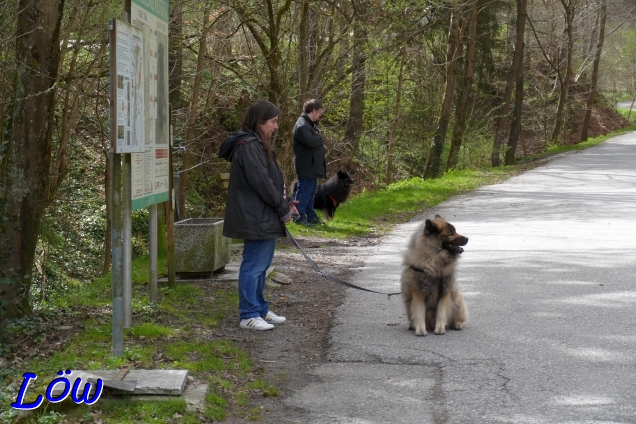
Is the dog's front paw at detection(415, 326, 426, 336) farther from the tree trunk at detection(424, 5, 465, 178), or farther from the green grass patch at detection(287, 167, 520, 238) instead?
the tree trunk at detection(424, 5, 465, 178)

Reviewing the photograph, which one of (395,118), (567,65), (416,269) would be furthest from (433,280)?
(567,65)

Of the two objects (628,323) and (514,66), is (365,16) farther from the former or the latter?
(514,66)

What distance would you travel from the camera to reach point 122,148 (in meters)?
6.08

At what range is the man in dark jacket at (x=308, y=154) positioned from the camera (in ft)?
44.5

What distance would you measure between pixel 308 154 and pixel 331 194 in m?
1.56

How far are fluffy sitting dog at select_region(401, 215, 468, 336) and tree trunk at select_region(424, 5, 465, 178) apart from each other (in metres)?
20.1

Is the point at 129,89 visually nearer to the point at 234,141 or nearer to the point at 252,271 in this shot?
the point at 234,141

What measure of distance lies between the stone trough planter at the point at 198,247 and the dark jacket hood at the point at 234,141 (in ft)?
6.04

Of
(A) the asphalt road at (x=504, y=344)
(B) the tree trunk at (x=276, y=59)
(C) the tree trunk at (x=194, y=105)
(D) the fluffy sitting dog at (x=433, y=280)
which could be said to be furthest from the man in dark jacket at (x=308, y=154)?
(D) the fluffy sitting dog at (x=433, y=280)

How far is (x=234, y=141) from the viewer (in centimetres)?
753

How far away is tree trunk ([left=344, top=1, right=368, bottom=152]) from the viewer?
18.0 meters

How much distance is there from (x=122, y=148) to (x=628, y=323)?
195 inches

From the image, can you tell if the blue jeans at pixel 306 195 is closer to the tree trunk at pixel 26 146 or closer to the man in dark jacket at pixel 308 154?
the man in dark jacket at pixel 308 154

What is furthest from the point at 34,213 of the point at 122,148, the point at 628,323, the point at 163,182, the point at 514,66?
the point at 514,66
